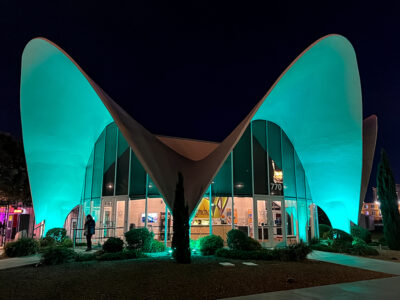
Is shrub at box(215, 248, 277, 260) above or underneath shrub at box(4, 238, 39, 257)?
underneath

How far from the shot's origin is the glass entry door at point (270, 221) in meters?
14.1

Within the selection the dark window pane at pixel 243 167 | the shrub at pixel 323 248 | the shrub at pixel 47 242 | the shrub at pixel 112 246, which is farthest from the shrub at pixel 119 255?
the shrub at pixel 323 248

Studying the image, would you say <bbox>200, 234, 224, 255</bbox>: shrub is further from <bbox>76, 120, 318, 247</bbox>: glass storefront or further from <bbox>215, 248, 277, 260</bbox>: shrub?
<bbox>76, 120, 318, 247</bbox>: glass storefront

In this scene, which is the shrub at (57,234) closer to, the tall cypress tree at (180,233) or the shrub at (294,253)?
the tall cypress tree at (180,233)

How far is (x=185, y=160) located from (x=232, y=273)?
279 inches

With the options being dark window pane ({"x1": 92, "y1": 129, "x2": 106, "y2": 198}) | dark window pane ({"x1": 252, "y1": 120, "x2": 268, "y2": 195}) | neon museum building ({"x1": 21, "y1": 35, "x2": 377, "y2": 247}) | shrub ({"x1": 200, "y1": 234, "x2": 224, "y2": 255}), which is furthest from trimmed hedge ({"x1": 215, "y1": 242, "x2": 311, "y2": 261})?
dark window pane ({"x1": 92, "y1": 129, "x2": 106, "y2": 198})

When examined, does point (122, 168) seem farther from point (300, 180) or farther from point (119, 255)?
point (300, 180)

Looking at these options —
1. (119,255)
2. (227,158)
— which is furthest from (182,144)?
(119,255)

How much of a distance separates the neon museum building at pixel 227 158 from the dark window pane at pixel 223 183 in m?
0.05

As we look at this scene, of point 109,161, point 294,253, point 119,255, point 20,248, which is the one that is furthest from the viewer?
point 109,161

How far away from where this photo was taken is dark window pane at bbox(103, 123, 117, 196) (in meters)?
15.0

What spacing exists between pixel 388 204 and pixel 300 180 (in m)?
4.34

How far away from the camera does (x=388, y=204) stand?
48.5 feet

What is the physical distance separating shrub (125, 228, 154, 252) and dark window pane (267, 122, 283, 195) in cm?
682
